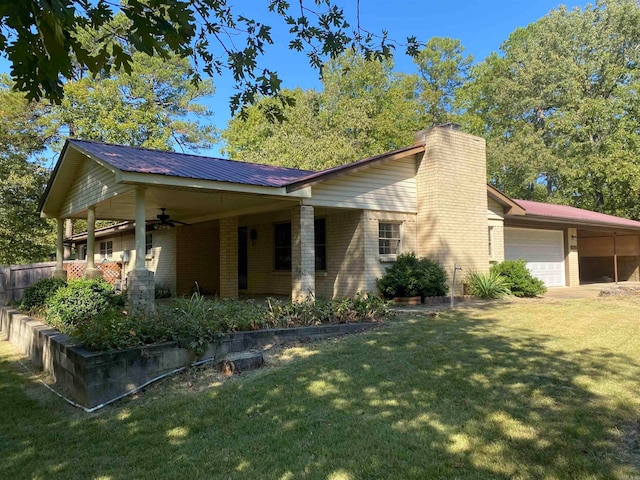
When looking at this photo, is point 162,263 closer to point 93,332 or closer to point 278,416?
point 93,332

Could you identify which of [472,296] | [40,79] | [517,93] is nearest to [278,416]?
[40,79]

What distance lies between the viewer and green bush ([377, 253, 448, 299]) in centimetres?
1244

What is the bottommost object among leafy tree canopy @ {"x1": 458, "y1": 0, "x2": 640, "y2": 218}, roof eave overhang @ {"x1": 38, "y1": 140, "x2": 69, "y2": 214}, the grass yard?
the grass yard

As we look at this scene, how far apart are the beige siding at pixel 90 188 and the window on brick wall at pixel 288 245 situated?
5989 millimetres

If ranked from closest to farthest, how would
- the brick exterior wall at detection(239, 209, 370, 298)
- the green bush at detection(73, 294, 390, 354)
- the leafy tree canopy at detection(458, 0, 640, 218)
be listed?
1. the green bush at detection(73, 294, 390, 354)
2. the brick exterior wall at detection(239, 209, 370, 298)
3. the leafy tree canopy at detection(458, 0, 640, 218)

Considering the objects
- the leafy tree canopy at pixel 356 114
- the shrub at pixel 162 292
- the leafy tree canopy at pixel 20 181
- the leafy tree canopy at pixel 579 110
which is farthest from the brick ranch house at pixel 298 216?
the leafy tree canopy at pixel 356 114

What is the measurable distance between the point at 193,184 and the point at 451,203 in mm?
8203

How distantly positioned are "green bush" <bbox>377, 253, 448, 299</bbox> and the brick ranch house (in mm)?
478

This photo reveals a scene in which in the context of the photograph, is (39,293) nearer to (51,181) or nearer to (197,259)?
(51,181)

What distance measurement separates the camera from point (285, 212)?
15.2 metres

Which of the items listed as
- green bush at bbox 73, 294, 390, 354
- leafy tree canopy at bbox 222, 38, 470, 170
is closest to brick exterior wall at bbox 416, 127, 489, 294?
green bush at bbox 73, 294, 390, 354

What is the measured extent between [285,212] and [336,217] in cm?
203

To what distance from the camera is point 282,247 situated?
1574 cm

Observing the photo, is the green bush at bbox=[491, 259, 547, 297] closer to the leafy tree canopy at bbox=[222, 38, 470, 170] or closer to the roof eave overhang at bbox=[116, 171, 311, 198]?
the roof eave overhang at bbox=[116, 171, 311, 198]
